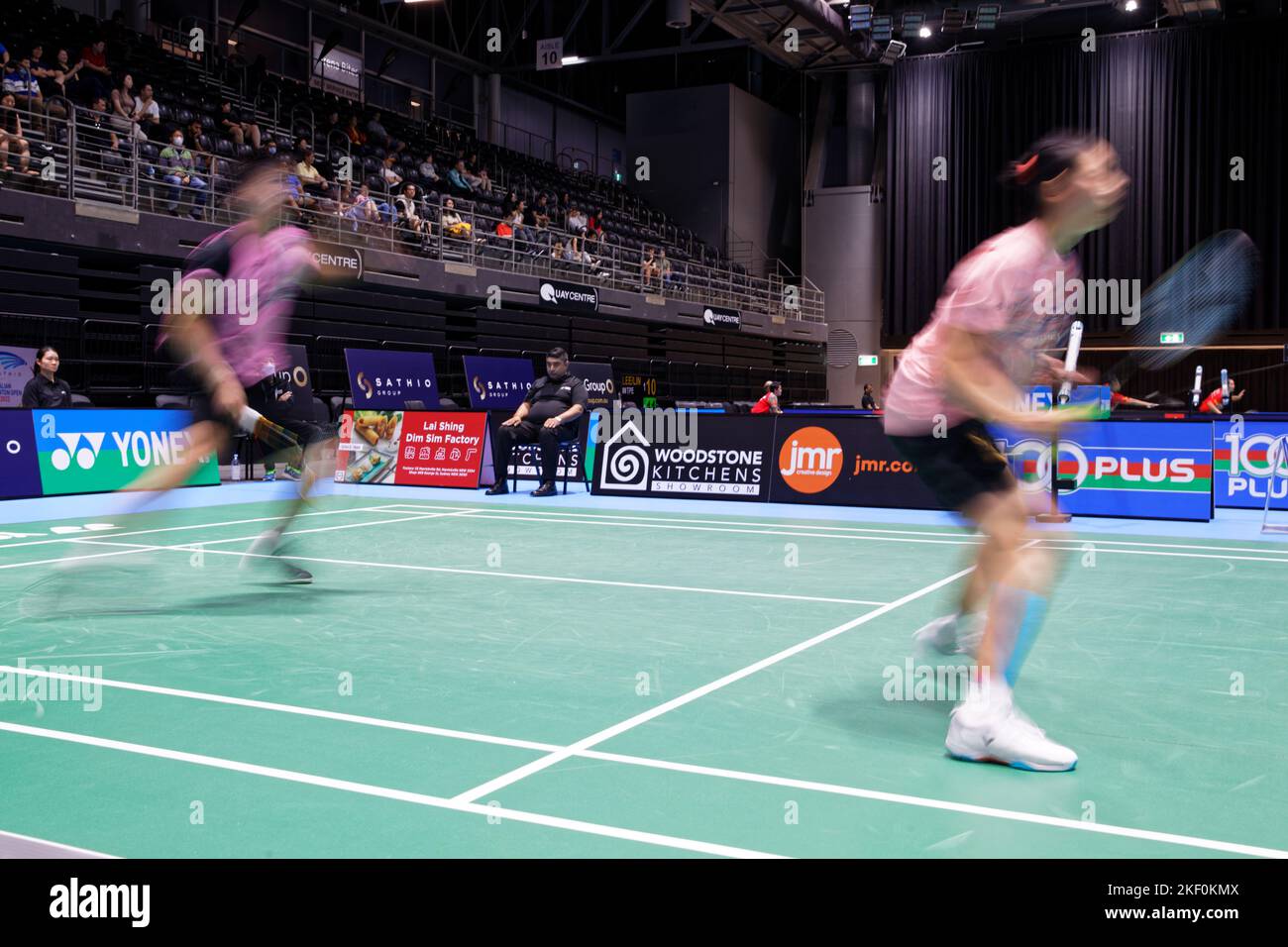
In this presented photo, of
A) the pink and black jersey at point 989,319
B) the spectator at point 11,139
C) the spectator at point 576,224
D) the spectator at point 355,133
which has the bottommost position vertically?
the pink and black jersey at point 989,319

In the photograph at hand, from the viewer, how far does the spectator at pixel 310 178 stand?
20.3m

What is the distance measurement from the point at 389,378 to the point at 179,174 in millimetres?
5420

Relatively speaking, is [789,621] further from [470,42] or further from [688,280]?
[470,42]

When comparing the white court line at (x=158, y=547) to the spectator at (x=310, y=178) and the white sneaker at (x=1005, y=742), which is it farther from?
the spectator at (x=310, y=178)

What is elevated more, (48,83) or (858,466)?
(48,83)

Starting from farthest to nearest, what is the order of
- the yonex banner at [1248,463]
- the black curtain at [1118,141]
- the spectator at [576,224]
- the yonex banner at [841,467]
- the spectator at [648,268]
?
the black curtain at [1118,141] < the spectator at [648,268] < the spectator at [576,224] < the yonex banner at [841,467] < the yonex banner at [1248,463]

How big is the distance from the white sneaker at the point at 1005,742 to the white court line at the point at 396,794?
108 cm

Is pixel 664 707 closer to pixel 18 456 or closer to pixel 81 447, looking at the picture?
pixel 18 456

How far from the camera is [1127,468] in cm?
1190

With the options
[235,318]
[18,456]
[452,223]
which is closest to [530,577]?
[235,318]

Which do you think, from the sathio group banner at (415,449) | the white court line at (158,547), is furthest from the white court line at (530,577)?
the sathio group banner at (415,449)

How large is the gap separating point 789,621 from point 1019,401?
2.53 meters
